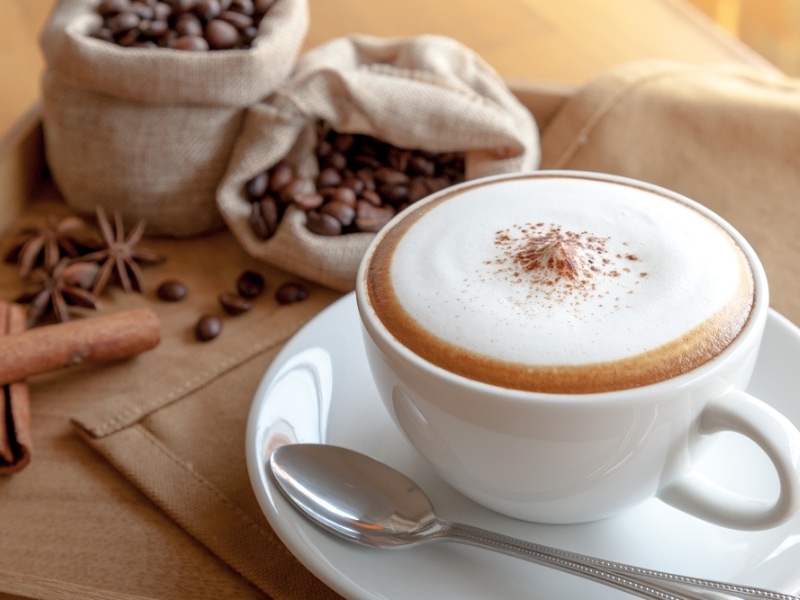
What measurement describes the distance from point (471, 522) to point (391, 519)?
0.08 meters

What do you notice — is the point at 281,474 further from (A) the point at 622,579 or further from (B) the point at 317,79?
(B) the point at 317,79

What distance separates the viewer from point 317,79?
1.30m

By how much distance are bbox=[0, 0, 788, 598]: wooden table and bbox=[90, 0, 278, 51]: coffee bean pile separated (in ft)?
0.89

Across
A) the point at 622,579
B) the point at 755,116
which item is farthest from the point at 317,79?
the point at 622,579

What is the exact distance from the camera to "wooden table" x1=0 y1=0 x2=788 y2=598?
1717 millimetres

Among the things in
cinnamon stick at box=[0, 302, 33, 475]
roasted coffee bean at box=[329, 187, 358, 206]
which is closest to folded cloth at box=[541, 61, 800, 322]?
roasted coffee bean at box=[329, 187, 358, 206]

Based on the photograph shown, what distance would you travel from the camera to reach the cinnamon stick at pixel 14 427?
0.95m

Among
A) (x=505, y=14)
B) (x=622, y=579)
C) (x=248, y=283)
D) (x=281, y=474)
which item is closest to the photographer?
(x=622, y=579)

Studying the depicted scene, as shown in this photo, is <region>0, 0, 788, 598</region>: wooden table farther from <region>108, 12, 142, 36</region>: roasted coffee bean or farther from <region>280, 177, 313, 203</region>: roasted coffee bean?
<region>280, 177, 313, 203</region>: roasted coffee bean

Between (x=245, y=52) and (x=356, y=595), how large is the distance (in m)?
0.87

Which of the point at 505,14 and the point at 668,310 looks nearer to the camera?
the point at 668,310

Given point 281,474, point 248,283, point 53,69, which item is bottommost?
point 248,283

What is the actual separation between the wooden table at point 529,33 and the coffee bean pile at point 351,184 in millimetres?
299

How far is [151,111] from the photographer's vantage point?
128 cm
